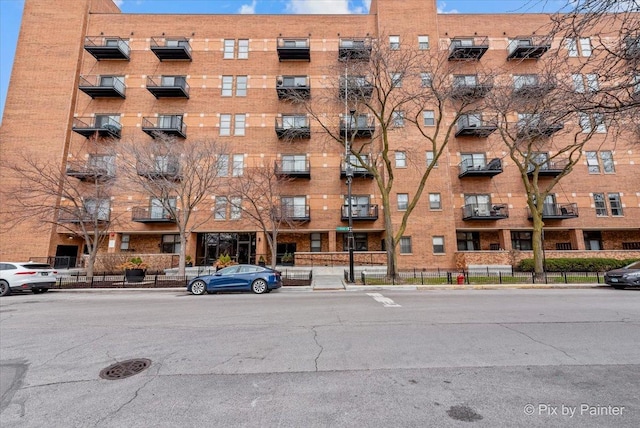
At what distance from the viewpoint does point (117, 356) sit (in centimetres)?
521

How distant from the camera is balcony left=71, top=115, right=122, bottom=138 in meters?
26.3

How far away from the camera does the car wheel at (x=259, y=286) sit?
14266mm

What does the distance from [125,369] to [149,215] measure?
961 inches

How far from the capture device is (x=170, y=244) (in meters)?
27.7

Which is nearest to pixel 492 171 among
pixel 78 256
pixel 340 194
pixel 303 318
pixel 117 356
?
pixel 340 194

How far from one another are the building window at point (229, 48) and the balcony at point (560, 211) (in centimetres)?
3106

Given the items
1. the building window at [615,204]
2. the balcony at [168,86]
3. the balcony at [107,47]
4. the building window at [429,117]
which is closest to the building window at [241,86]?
the balcony at [168,86]

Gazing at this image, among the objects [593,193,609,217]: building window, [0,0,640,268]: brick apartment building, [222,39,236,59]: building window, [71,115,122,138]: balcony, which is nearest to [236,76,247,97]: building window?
[0,0,640,268]: brick apartment building

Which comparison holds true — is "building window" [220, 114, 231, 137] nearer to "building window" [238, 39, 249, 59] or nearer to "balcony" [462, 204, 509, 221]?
"building window" [238, 39, 249, 59]

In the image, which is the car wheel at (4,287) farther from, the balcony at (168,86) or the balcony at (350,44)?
the balcony at (350,44)

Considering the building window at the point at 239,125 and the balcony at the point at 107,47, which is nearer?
the balcony at the point at 107,47

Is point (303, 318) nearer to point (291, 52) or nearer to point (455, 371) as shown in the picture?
point (455, 371)

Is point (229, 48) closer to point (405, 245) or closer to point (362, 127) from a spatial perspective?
point (362, 127)

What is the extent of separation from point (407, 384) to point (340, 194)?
23649 millimetres
